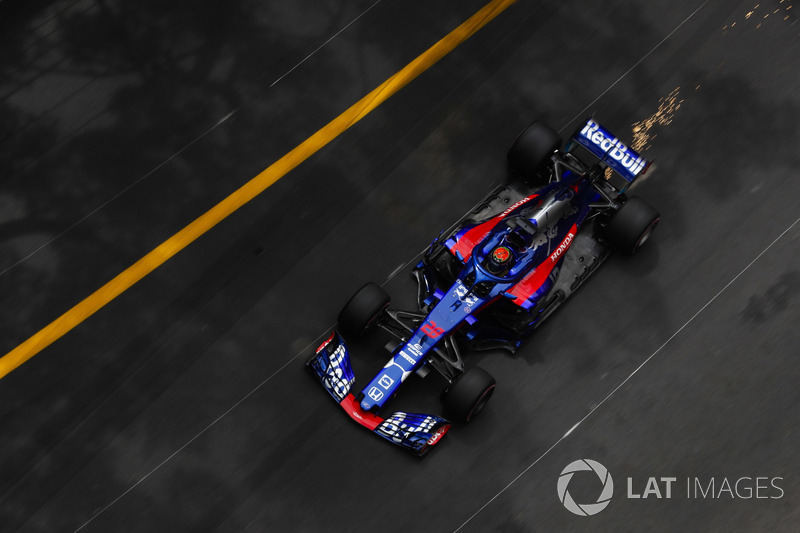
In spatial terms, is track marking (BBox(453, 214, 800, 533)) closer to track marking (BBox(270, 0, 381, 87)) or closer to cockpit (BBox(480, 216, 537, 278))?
cockpit (BBox(480, 216, 537, 278))

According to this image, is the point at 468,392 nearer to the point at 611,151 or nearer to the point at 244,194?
the point at 611,151

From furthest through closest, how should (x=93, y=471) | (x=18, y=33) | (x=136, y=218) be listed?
(x=18, y=33) < (x=136, y=218) < (x=93, y=471)

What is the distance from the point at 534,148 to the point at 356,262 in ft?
9.08

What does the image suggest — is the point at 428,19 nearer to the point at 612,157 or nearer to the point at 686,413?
the point at 612,157

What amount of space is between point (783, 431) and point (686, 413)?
122 cm

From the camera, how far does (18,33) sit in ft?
45.3

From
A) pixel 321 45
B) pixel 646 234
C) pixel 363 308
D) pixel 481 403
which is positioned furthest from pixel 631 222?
pixel 321 45

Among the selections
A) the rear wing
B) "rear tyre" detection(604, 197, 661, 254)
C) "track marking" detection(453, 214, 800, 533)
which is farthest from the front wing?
the rear wing

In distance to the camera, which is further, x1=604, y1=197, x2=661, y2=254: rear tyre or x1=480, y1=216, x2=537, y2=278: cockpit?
x1=604, y1=197, x2=661, y2=254: rear tyre

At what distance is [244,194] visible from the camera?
13.0 metres

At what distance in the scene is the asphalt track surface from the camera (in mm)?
11930

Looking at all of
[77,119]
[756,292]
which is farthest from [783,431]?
[77,119]

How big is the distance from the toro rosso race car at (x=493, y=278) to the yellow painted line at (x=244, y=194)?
6.69ft

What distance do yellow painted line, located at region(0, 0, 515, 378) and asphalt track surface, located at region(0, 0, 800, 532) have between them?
0.14 m
